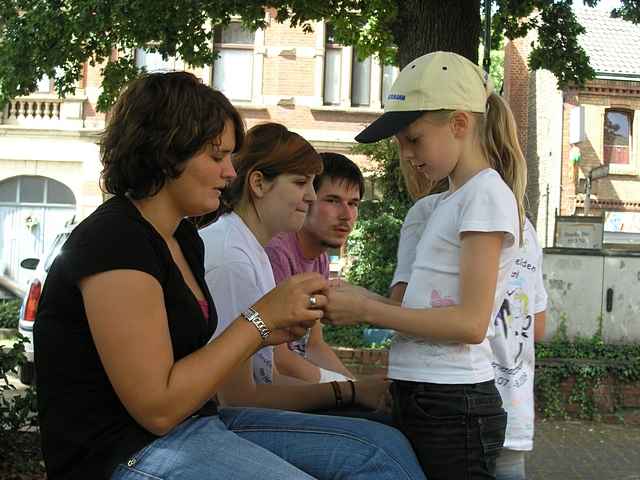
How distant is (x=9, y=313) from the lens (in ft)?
44.0

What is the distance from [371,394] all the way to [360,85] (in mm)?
16516

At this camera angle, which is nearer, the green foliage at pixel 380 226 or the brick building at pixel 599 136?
the green foliage at pixel 380 226

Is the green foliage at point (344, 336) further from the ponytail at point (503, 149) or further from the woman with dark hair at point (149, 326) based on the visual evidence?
the woman with dark hair at point (149, 326)

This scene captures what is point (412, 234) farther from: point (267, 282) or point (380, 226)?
point (380, 226)

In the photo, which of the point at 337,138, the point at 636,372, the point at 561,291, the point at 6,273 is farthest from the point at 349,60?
the point at 636,372

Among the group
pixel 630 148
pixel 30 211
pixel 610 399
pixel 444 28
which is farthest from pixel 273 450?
pixel 630 148

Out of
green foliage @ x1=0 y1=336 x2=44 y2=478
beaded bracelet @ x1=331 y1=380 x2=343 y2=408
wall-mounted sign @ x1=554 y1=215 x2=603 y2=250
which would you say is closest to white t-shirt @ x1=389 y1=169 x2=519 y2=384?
beaded bracelet @ x1=331 y1=380 x2=343 y2=408

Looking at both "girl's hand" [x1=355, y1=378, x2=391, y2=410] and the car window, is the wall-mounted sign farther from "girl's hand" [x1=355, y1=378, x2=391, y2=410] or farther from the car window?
"girl's hand" [x1=355, y1=378, x2=391, y2=410]

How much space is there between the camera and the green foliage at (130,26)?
881 centimetres

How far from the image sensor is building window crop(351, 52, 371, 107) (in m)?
18.6

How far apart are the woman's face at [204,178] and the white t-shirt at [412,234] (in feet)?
2.34

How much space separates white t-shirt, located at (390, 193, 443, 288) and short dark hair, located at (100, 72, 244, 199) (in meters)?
0.79

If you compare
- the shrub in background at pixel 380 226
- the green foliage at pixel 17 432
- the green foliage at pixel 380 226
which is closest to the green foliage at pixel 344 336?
the shrub in background at pixel 380 226

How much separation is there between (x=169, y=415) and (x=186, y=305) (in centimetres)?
27
